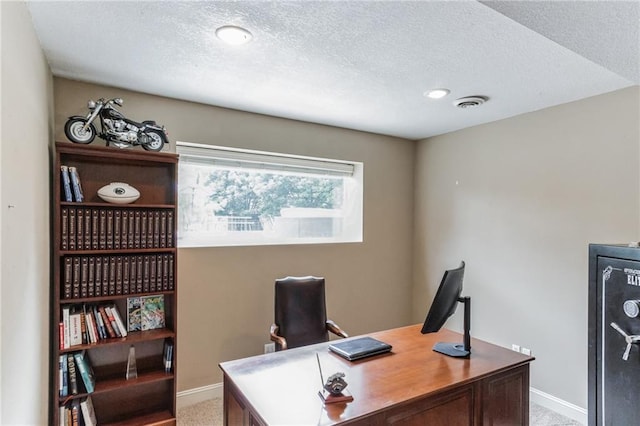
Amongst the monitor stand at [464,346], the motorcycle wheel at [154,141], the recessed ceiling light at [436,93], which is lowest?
the monitor stand at [464,346]

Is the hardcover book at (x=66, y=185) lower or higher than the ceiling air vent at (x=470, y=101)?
lower

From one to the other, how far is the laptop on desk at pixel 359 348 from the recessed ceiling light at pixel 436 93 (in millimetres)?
1709

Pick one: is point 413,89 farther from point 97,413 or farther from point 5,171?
point 97,413

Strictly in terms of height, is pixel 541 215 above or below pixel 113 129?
below

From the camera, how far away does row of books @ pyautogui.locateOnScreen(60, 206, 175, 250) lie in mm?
2164

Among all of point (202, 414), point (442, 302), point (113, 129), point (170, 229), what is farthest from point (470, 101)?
point (202, 414)

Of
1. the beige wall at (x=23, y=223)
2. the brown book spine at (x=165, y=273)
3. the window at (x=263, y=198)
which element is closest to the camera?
the beige wall at (x=23, y=223)

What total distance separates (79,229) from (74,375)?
0.87 m

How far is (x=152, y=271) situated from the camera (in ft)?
7.93

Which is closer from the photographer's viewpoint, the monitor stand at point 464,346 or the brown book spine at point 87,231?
the monitor stand at point 464,346

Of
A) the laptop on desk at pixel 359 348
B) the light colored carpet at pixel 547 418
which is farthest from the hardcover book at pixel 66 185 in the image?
the light colored carpet at pixel 547 418

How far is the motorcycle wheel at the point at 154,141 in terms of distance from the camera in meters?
2.43

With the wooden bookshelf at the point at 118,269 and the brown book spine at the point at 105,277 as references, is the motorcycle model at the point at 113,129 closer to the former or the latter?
the wooden bookshelf at the point at 118,269

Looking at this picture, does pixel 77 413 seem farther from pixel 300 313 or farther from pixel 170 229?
pixel 300 313
